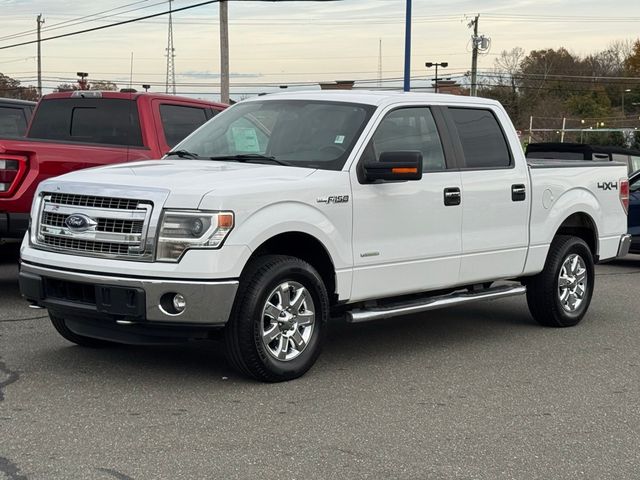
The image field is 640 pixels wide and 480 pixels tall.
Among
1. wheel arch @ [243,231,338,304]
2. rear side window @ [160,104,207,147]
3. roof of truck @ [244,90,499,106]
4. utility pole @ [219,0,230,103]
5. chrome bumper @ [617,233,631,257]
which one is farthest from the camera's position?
utility pole @ [219,0,230,103]

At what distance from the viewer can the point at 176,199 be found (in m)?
5.95

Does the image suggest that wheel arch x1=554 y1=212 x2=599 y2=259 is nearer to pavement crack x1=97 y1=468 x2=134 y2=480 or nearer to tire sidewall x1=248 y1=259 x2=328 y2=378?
tire sidewall x1=248 y1=259 x2=328 y2=378

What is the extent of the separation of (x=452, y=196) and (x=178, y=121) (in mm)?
4028

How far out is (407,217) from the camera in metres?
7.19

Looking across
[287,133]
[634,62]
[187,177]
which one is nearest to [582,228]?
[287,133]

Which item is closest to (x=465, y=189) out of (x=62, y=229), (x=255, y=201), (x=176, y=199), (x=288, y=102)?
(x=288, y=102)

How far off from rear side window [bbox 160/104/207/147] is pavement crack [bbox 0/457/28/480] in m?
5.87

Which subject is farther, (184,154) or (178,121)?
(178,121)

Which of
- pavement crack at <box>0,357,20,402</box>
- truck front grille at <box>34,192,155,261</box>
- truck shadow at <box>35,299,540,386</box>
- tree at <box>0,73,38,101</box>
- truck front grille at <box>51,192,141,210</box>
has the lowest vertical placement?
truck shadow at <box>35,299,540,386</box>

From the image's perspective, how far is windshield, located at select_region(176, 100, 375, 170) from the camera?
704 cm

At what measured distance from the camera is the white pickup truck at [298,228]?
5.97 meters

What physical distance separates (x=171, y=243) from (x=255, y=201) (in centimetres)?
60

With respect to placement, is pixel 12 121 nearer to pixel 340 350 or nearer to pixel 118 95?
pixel 118 95

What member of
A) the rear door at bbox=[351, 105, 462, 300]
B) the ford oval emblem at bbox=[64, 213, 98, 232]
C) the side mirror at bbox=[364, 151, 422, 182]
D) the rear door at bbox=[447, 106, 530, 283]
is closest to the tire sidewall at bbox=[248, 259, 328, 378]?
the rear door at bbox=[351, 105, 462, 300]
